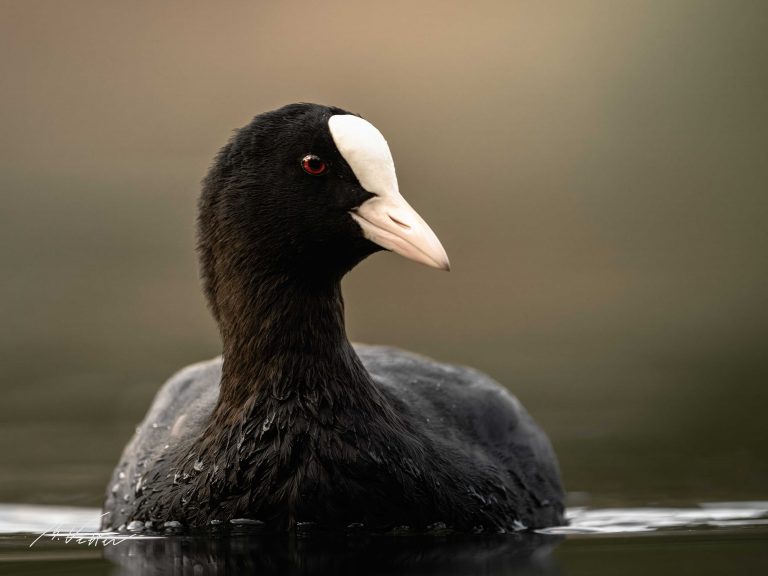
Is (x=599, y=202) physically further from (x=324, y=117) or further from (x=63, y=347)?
(x=324, y=117)

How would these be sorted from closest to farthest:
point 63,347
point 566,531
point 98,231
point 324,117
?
point 324,117 < point 566,531 < point 63,347 < point 98,231

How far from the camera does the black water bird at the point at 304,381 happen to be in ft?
21.4

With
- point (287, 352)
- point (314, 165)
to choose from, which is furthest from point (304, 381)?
point (314, 165)

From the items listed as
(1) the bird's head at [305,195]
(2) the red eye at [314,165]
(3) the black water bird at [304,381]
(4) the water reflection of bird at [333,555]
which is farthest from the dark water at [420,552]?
(2) the red eye at [314,165]

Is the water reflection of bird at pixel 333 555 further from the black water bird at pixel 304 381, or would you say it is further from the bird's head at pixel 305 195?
the bird's head at pixel 305 195

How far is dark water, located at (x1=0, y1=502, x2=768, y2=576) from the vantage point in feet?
19.6

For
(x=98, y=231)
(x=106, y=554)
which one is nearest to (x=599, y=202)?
(x=98, y=231)

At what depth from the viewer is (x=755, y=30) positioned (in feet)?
61.7

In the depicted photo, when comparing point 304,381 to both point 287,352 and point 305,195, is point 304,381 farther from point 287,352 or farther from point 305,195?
point 305,195

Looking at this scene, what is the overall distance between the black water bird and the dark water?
0.41 feet

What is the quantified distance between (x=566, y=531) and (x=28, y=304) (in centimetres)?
687
